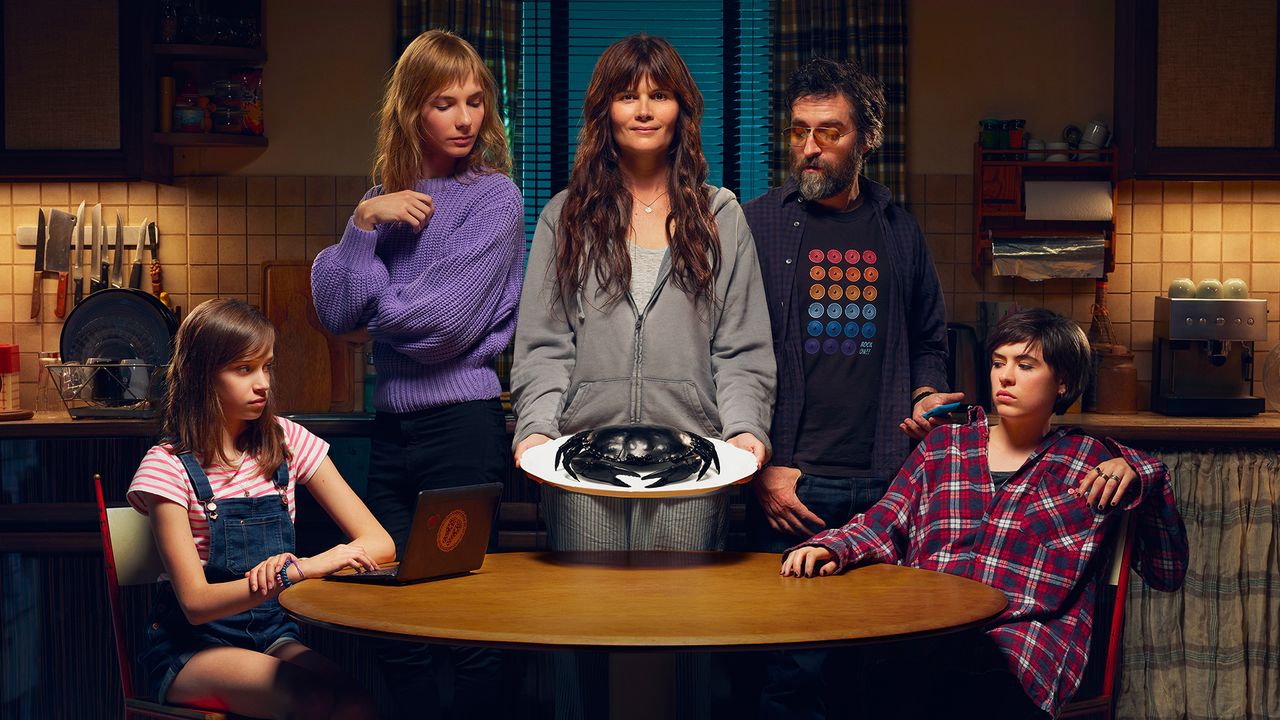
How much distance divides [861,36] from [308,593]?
2808 mm

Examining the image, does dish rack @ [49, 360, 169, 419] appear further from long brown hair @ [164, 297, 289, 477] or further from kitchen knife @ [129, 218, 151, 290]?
long brown hair @ [164, 297, 289, 477]

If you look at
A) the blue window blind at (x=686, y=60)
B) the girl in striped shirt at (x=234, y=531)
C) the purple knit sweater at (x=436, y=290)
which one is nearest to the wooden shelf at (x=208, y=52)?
the blue window blind at (x=686, y=60)

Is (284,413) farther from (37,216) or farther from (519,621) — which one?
(519,621)

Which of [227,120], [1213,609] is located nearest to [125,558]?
[227,120]

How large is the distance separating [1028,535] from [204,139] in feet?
9.25

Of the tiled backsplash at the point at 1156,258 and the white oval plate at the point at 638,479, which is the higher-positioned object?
the tiled backsplash at the point at 1156,258

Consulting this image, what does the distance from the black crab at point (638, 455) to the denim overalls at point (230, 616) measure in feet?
1.69

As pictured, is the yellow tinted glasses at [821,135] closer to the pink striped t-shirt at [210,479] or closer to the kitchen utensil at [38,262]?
the pink striped t-shirt at [210,479]

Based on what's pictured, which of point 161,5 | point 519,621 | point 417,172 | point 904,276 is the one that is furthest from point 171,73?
point 519,621

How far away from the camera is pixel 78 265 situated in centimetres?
388

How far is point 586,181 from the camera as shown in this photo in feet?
7.07

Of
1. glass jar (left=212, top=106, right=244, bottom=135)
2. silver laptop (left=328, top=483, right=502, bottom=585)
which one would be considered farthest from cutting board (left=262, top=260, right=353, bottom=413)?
silver laptop (left=328, top=483, right=502, bottom=585)

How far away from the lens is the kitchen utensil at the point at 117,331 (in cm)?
353

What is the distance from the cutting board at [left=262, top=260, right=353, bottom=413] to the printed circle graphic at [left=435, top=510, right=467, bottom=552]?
2.10 m
